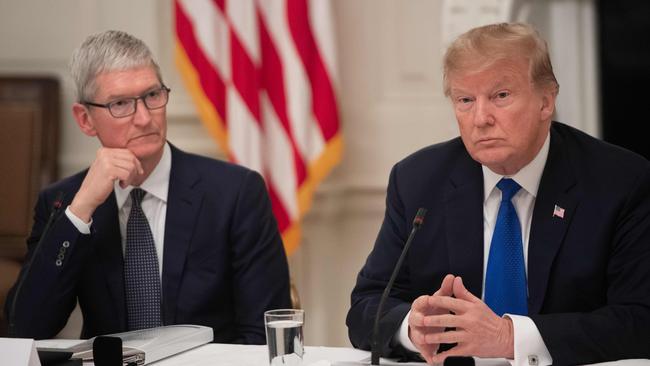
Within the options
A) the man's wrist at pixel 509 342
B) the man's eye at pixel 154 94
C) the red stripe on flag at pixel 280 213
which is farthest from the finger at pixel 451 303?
the red stripe on flag at pixel 280 213

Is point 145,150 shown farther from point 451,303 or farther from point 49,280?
point 451,303

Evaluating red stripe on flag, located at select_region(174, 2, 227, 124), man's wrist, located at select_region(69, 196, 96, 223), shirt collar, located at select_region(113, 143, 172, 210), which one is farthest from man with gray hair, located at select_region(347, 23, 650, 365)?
red stripe on flag, located at select_region(174, 2, 227, 124)

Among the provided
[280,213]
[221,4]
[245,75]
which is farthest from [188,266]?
[221,4]

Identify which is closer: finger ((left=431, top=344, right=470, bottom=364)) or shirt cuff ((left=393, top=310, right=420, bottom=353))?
finger ((left=431, top=344, right=470, bottom=364))

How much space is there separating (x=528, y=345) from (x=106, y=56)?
155cm

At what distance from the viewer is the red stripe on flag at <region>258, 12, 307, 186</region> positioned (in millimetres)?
4637

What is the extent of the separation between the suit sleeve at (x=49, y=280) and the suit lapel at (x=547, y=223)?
130 centimetres

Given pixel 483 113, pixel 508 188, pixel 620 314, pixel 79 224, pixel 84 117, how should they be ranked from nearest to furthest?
pixel 620 314 < pixel 483 113 < pixel 508 188 < pixel 79 224 < pixel 84 117

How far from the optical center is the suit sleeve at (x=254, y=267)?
2.93 meters

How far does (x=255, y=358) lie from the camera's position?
2.33 m

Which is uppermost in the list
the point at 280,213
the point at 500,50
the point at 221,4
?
the point at 221,4

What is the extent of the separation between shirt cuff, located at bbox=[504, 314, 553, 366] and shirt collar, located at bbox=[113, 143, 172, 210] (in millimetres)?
1263

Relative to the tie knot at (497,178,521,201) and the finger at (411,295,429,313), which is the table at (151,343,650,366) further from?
the tie knot at (497,178,521,201)

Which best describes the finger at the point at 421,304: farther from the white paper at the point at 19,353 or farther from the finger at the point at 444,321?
the white paper at the point at 19,353
